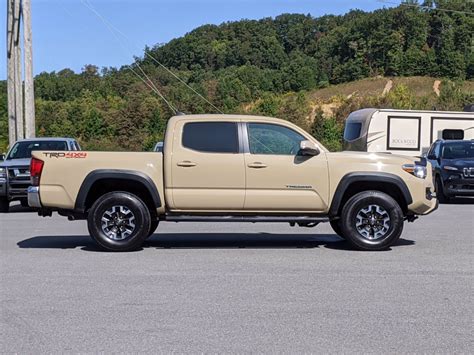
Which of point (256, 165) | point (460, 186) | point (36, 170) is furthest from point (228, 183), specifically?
point (460, 186)

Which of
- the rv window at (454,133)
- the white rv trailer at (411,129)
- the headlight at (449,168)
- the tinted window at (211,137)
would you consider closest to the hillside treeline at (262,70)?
the white rv trailer at (411,129)

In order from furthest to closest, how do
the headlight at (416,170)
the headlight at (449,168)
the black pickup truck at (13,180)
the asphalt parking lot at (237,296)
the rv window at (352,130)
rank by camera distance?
the rv window at (352,130) → the headlight at (449,168) → the black pickup truck at (13,180) → the headlight at (416,170) → the asphalt parking lot at (237,296)

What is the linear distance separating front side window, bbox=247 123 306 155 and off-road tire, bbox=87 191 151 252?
6.01 feet

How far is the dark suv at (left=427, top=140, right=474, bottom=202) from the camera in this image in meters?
19.8

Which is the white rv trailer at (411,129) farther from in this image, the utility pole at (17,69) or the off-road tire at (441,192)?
the utility pole at (17,69)

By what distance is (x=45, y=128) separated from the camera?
71.0 meters

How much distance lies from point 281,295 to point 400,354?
2.18 m

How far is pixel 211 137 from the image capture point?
10609mm

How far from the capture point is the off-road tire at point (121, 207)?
34.1ft

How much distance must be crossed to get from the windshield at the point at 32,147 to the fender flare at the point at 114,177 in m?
9.01

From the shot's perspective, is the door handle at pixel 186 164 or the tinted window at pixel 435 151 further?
the tinted window at pixel 435 151

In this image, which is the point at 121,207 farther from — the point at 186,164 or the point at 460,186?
the point at 460,186

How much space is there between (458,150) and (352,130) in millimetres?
7769

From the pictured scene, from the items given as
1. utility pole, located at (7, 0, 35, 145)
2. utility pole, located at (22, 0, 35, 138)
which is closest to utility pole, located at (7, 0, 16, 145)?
utility pole, located at (7, 0, 35, 145)
